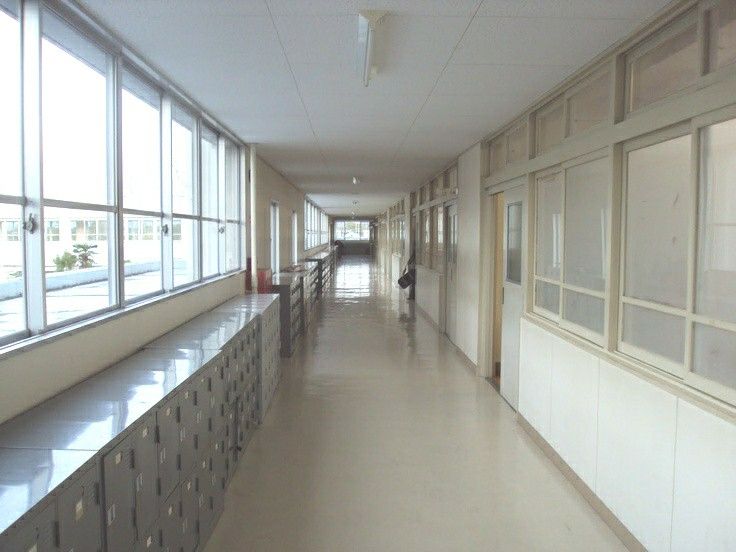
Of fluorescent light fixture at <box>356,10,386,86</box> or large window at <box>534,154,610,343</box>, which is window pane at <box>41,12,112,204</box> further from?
large window at <box>534,154,610,343</box>

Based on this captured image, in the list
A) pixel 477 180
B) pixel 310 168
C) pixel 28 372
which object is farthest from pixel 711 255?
pixel 310 168

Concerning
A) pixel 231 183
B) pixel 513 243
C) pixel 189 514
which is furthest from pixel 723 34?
pixel 231 183

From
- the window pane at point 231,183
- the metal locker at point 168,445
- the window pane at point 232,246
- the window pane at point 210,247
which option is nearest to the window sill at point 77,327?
the metal locker at point 168,445

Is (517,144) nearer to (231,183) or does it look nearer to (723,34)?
(723,34)

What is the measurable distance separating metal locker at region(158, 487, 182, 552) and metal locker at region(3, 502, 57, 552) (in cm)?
84

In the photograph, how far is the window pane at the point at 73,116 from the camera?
2.67 m

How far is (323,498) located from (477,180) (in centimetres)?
425

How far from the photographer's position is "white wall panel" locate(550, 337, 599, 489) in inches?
136

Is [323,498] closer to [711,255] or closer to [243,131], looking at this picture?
[711,255]

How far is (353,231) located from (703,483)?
124ft

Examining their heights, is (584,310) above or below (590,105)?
below

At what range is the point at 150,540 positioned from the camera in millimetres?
2248

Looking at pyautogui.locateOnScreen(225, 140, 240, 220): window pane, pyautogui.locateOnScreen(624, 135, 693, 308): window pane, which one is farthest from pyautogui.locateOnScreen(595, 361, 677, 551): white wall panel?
pyautogui.locateOnScreen(225, 140, 240, 220): window pane

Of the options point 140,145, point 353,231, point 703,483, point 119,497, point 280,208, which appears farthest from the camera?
point 353,231
